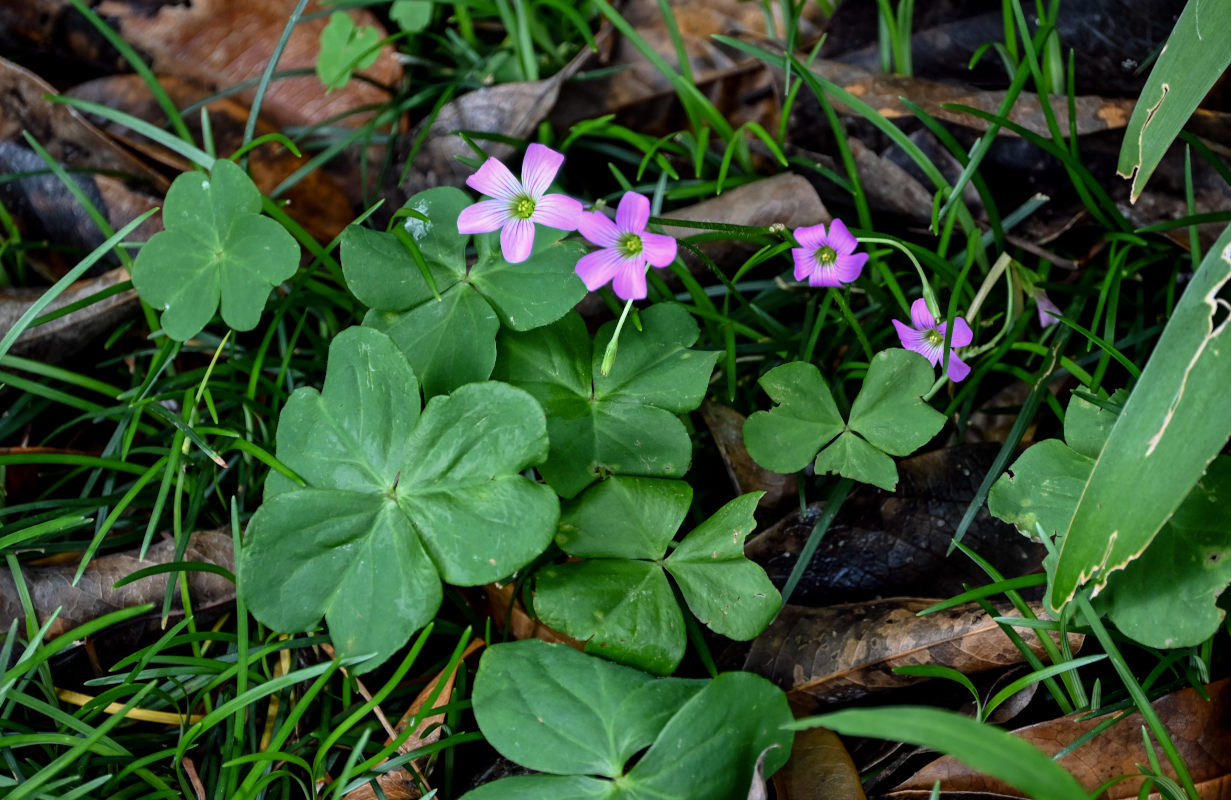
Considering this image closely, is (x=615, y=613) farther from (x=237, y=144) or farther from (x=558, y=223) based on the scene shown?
(x=237, y=144)

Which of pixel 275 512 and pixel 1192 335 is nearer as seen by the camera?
pixel 1192 335

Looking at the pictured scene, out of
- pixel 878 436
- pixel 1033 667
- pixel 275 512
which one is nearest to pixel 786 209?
pixel 878 436

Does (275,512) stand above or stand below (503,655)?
above

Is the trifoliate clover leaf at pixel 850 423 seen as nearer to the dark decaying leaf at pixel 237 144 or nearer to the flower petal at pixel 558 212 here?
the flower petal at pixel 558 212

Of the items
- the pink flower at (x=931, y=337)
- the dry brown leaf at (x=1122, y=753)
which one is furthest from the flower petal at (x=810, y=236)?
the dry brown leaf at (x=1122, y=753)

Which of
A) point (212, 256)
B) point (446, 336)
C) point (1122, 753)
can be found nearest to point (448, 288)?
point (446, 336)

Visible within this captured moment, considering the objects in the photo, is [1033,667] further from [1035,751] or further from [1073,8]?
[1073,8]

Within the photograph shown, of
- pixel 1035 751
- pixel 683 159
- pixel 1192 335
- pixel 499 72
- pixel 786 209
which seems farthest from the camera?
pixel 499 72

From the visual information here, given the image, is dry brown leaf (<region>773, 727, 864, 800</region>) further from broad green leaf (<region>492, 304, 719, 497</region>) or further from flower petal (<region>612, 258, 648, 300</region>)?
flower petal (<region>612, 258, 648, 300</region>)
